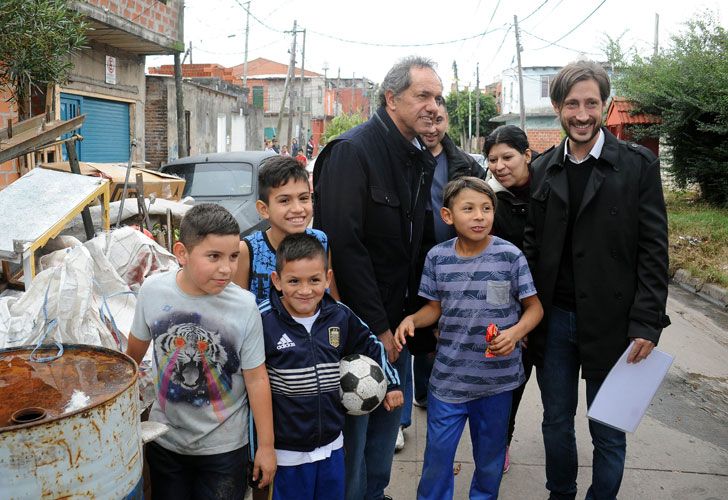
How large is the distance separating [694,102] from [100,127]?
468 inches

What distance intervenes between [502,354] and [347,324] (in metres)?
0.73

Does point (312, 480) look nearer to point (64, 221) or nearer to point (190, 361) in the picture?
point (190, 361)

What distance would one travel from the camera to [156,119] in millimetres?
18328

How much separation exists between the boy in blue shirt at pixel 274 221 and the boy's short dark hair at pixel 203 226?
29 centimetres

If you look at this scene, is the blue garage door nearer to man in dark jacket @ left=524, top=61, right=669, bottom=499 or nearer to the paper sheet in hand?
man in dark jacket @ left=524, top=61, right=669, bottom=499

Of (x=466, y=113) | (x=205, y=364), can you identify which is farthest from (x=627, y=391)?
(x=466, y=113)

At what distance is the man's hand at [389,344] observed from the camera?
274 centimetres

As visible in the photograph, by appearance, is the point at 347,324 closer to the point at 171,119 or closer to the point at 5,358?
the point at 5,358

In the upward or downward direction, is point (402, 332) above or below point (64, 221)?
below

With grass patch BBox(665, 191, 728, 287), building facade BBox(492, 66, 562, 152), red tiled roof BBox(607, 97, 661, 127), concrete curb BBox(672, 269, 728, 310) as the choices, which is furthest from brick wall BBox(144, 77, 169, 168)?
building facade BBox(492, 66, 562, 152)

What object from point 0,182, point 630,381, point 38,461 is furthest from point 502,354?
point 0,182

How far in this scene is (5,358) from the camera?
2.07m

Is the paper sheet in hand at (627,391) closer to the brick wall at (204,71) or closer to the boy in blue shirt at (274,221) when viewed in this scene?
the boy in blue shirt at (274,221)

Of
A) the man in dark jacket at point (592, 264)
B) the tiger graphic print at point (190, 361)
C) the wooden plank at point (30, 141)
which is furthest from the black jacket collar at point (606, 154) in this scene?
the wooden plank at point (30, 141)
